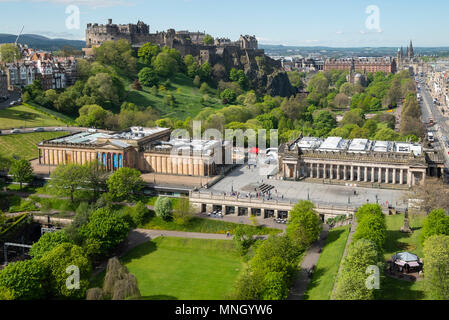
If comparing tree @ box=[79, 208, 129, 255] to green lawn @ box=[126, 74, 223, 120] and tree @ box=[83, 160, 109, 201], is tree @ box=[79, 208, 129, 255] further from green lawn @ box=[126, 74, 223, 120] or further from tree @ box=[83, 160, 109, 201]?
green lawn @ box=[126, 74, 223, 120]

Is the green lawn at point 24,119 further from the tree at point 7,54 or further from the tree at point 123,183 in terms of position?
the tree at point 123,183

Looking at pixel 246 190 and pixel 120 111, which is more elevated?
pixel 120 111

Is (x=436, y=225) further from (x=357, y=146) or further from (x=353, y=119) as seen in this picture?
(x=353, y=119)

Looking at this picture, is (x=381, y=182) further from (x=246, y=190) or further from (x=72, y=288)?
(x=72, y=288)

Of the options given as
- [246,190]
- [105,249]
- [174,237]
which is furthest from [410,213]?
[105,249]

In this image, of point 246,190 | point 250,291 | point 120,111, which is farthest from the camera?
point 120,111

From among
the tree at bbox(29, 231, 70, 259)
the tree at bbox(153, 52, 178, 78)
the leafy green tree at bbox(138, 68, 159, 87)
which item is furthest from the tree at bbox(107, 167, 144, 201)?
the tree at bbox(153, 52, 178, 78)
